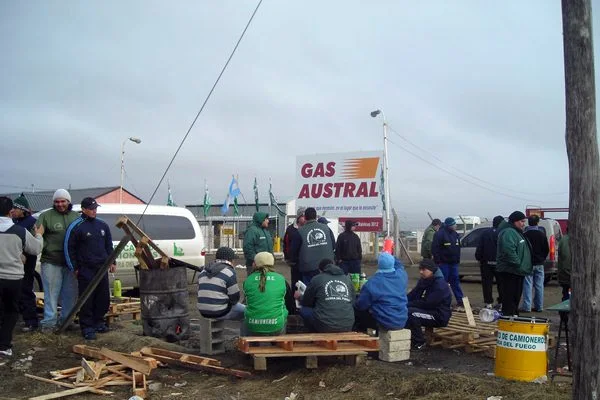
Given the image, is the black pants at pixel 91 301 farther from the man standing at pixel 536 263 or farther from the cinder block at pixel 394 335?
the man standing at pixel 536 263

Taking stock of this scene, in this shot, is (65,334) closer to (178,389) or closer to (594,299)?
(178,389)

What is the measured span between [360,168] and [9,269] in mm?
16106

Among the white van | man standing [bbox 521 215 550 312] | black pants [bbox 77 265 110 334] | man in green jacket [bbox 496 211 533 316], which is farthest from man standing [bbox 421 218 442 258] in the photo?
black pants [bbox 77 265 110 334]

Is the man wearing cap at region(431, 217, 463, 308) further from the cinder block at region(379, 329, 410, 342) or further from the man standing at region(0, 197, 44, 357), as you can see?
the man standing at region(0, 197, 44, 357)

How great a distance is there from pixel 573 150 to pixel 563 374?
292cm

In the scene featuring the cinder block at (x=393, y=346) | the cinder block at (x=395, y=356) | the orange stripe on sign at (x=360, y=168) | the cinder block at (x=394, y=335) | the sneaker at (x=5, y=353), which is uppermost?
the orange stripe on sign at (x=360, y=168)

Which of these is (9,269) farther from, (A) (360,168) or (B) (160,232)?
(A) (360,168)

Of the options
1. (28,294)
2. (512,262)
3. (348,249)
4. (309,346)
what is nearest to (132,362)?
(309,346)

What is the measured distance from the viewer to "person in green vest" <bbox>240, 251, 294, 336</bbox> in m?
6.74

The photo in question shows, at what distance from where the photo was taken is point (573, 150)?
14.0 feet

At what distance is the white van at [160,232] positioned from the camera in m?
12.4

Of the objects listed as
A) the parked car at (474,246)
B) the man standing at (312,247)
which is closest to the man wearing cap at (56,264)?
the man standing at (312,247)

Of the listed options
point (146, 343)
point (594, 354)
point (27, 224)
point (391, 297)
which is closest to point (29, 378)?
point (146, 343)

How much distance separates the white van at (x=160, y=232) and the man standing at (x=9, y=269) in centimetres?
502
